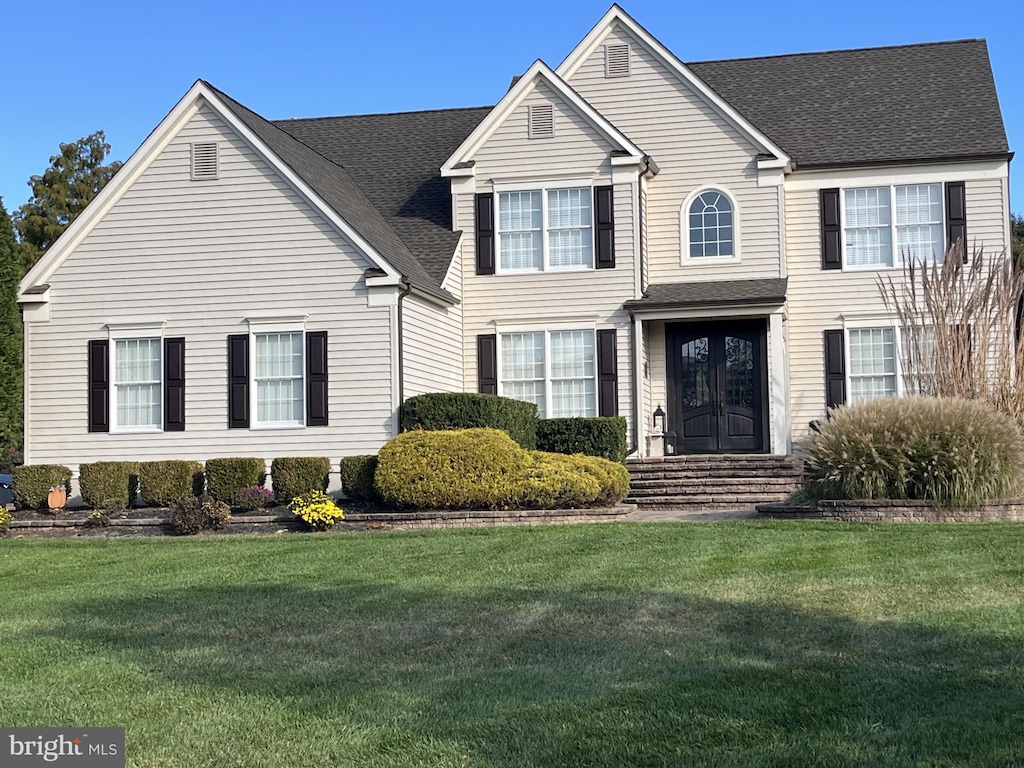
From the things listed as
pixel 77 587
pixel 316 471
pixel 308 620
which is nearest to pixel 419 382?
pixel 316 471

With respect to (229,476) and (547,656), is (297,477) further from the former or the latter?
(547,656)

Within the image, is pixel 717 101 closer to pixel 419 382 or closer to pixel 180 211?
pixel 419 382

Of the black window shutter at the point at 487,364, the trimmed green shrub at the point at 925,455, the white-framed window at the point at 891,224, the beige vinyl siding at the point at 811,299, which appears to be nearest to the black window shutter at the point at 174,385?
the black window shutter at the point at 487,364

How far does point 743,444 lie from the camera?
2214 cm

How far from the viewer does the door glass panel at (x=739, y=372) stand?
2219 centimetres

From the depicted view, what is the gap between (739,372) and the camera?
22.2m

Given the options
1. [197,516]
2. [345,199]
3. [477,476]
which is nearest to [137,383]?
[197,516]

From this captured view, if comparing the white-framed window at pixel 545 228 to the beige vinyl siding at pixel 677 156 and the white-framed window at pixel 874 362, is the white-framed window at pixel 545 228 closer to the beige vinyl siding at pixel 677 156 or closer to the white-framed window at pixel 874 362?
the beige vinyl siding at pixel 677 156

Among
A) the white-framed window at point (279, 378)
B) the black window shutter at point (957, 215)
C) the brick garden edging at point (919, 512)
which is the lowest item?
the brick garden edging at point (919, 512)

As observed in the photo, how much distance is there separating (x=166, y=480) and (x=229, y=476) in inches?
41.1

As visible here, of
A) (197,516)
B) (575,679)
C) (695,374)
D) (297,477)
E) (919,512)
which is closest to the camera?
(575,679)

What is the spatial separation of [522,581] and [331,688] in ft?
12.4

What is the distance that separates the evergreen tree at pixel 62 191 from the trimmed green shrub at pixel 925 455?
30.4m

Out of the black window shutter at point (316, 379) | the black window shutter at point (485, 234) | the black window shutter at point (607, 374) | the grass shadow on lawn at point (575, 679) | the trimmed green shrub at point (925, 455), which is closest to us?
the grass shadow on lawn at point (575, 679)
